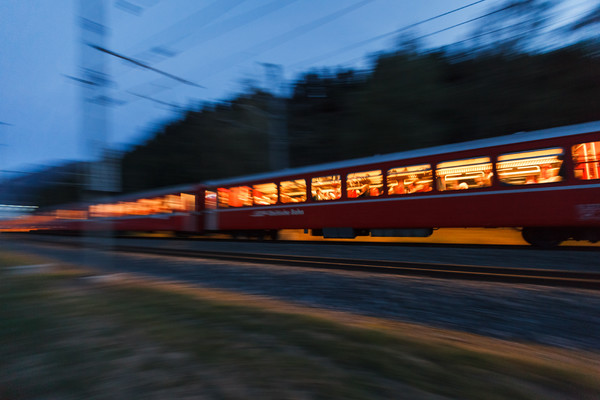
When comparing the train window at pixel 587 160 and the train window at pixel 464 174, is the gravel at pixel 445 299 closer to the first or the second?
the train window at pixel 587 160

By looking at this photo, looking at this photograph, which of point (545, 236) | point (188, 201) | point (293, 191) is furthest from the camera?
point (188, 201)

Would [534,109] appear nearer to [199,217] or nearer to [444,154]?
[444,154]

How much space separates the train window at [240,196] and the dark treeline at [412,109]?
3.22m

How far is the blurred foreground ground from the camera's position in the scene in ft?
7.20

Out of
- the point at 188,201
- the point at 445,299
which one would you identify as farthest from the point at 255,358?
the point at 188,201

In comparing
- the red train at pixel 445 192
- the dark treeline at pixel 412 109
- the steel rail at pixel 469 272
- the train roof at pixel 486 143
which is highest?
the dark treeline at pixel 412 109

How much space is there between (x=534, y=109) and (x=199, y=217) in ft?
54.0

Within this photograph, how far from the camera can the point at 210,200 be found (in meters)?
16.4

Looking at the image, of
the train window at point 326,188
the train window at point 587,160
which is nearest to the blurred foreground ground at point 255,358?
the train window at point 587,160

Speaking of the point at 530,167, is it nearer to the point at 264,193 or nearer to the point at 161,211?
the point at 264,193

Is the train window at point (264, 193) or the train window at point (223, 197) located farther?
the train window at point (223, 197)

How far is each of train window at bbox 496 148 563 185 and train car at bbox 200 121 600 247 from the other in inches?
0.8

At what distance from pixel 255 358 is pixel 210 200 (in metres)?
14.3

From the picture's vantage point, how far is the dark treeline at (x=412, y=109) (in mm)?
15227
